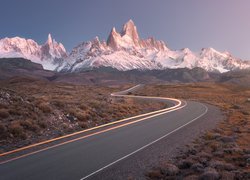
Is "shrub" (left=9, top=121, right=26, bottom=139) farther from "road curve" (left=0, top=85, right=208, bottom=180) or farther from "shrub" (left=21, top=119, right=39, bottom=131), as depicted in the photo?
"road curve" (left=0, top=85, right=208, bottom=180)

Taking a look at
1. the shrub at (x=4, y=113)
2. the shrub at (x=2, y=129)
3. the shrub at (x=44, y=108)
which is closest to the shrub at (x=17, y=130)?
the shrub at (x=2, y=129)

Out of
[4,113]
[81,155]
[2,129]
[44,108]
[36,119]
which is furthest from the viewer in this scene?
[44,108]

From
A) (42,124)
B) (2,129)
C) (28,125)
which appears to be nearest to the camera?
(2,129)

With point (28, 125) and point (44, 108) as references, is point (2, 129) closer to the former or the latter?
point (28, 125)

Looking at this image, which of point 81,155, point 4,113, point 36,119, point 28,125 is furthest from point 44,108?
point 81,155

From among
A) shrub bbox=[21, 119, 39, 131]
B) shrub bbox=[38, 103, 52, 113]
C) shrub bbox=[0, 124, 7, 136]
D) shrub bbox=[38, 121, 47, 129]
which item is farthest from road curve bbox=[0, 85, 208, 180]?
shrub bbox=[38, 103, 52, 113]

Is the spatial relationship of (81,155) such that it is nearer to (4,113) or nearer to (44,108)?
(4,113)

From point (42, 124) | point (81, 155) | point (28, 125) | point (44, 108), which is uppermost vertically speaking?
point (44, 108)

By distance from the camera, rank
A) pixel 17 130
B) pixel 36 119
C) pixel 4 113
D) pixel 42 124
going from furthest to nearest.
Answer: pixel 36 119 → pixel 42 124 → pixel 4 113 → pixel 17 130

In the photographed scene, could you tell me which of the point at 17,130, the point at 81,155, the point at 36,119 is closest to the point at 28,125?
the point at 17,130

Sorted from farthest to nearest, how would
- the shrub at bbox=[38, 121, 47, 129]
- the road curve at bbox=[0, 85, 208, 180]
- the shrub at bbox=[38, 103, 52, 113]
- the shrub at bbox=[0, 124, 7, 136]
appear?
the shrub at bbox=[38, 103, 52, 113] < the shrub at bbox=[38, 121, 47, 129] < the shrub at bbox=[0, 124, 7, 136] < the road curve at bbox=[0, 85, 208, 180]

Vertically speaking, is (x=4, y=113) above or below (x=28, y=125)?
above

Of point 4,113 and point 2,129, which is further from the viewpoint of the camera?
point 4,113

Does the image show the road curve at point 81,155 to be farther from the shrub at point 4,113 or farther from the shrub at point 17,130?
the shrub at point 4,113
